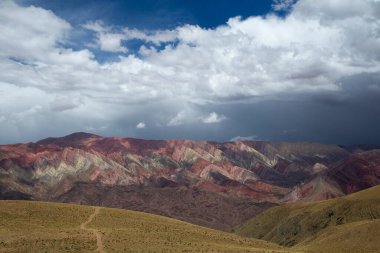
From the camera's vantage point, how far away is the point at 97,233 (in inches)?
3812

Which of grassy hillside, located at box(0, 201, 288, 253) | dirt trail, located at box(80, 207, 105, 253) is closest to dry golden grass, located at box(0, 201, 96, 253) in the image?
grassy hillside, located at box(0, 201, 288, 253)

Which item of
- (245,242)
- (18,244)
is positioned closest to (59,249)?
(18,244)

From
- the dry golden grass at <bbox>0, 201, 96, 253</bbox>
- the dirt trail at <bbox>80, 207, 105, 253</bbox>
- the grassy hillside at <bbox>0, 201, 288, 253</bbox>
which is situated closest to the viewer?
the dry golden grass at <bbox>0, 201, 96, 253</bbox>

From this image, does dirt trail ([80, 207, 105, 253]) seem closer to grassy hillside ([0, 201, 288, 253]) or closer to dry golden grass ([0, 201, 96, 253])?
grassy hillside ([0, 201, 288, 253])

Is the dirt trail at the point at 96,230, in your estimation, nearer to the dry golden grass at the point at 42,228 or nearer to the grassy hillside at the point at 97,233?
the grassy hillside at the point at 97,233

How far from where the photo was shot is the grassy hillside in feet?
285

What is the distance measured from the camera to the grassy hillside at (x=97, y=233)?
86938 mm

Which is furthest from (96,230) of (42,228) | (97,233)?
(42,228)

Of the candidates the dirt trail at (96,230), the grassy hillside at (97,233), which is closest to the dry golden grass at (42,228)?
the grassy hillside at (97,233)

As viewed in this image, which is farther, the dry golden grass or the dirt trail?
→ the dirt trail

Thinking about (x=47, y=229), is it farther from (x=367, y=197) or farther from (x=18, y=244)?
(x=367, y=197)

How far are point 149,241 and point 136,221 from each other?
19.6 meters

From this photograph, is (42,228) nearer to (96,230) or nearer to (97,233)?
(96,230)

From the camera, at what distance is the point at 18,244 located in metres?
85.2
